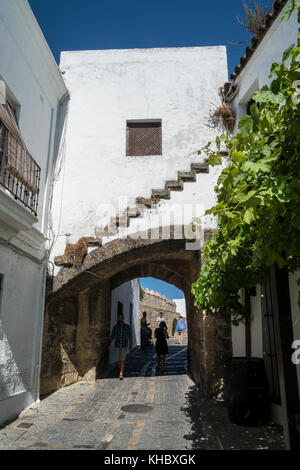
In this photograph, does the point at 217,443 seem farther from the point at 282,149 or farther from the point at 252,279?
the point at 282,149

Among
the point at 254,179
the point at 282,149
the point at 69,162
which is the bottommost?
the point at 254,179

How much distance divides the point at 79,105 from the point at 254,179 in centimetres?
651

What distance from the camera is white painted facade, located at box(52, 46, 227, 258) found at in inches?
268

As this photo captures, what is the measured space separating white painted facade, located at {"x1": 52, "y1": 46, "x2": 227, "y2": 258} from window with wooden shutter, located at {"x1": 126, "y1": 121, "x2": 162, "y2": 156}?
14 centimetres

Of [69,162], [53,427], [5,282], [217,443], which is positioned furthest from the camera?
[69,162]

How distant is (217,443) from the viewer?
3.79 metres

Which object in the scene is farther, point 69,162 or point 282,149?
point 69,162

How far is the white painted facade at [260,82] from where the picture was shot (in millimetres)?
4469

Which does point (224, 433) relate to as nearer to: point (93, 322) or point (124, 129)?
point (93, 322)

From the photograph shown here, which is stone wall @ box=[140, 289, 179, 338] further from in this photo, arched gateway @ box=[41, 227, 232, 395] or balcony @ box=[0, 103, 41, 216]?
balcony @ box=[0, 103, 41, 216]

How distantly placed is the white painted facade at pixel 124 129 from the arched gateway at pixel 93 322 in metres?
0.39

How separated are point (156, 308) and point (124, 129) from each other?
1585cm
